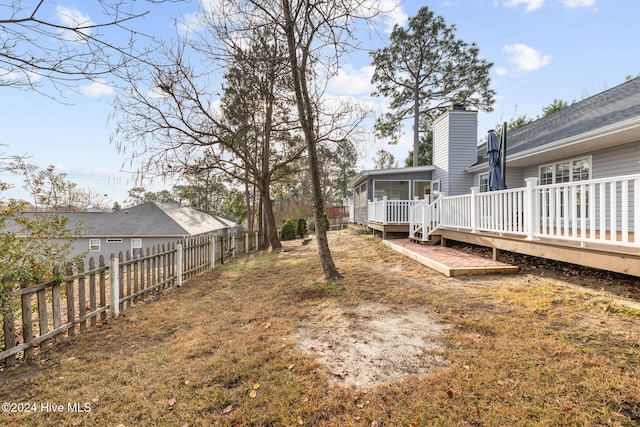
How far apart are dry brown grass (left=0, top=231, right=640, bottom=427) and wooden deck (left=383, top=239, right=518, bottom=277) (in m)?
0.92

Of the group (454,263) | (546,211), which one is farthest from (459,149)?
(454,263)

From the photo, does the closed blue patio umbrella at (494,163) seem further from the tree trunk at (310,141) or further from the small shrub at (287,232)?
the small shrub at (287,232)

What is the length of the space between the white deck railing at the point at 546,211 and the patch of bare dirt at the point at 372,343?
8.61 feet

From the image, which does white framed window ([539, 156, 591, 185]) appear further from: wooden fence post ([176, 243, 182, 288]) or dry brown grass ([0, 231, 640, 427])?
wooden fence post ([176, 243, 182, 288])

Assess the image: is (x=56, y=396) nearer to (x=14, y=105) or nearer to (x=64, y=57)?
(x=14, y=105)

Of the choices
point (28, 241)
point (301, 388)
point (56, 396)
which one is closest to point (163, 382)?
point (56, 396)

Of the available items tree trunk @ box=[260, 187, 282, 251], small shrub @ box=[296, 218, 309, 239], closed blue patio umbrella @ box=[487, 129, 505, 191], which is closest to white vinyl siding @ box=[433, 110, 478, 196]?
closed blue patio umbrella @ box=[487, 129, 505, 191]

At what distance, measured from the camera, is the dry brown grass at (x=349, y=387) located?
2123 mm

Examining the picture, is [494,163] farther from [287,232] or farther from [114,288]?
[287,232]

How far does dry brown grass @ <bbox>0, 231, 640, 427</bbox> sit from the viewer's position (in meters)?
2.12

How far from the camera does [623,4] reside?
11.2 metres

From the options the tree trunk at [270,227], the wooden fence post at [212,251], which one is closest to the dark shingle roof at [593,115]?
the wooden fence post at [212,251]

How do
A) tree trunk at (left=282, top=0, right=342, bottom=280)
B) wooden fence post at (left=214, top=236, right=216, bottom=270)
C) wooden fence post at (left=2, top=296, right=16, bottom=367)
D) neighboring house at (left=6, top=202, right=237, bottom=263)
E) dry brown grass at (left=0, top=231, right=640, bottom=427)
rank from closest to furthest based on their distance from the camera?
dry brown grass at (left=0, top=231, right=640, bottom=427) → wooden fence post at (left=2, top=296, right=16, bottom=367) → tree trunk at (left=282, top=0, right=342, bottom=280) → wooden fence post at (left=214, top=236, right=216, bottom=270) → neighboring house at (left=6, top=202, right=237, bottom=263)

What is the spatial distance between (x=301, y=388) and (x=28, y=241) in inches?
154
